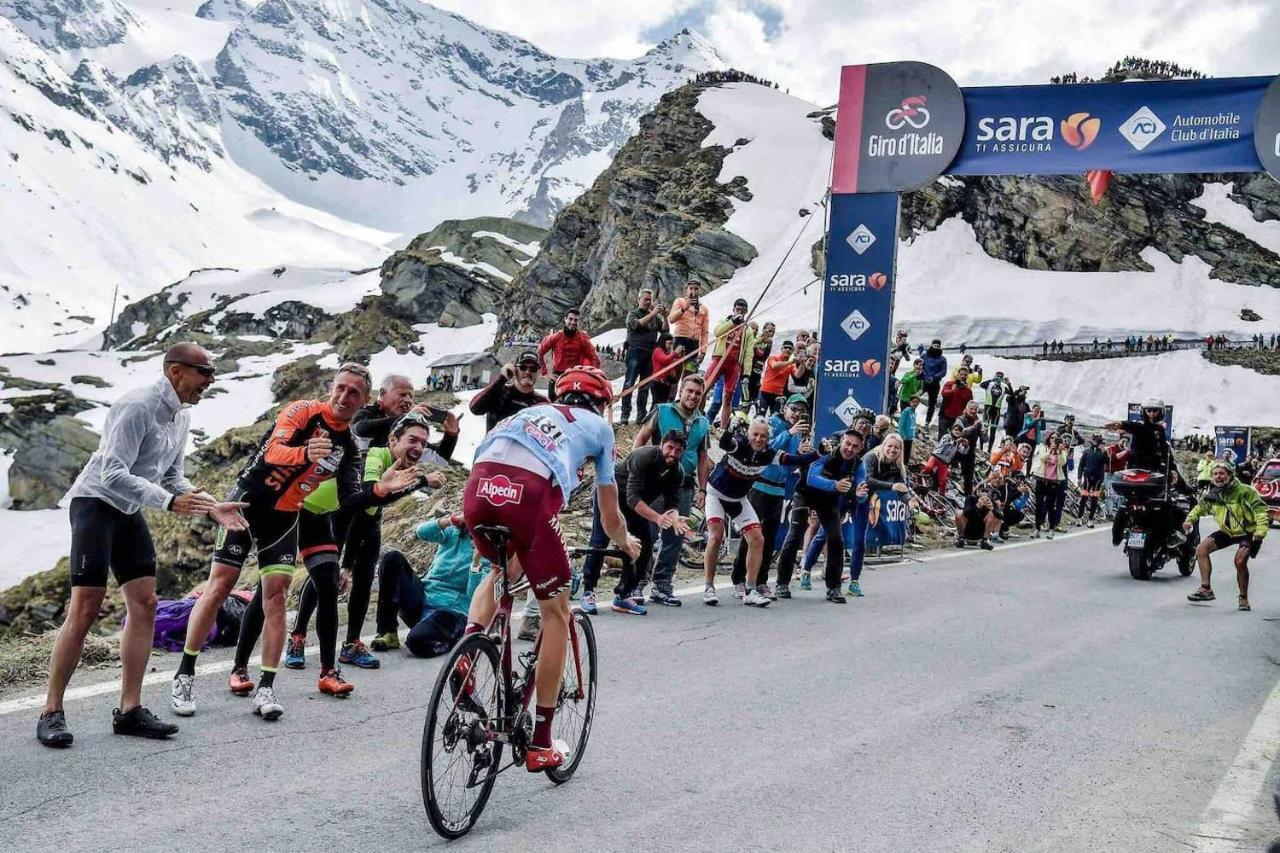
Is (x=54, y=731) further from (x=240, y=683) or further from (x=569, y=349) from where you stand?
(x=569, y=349)

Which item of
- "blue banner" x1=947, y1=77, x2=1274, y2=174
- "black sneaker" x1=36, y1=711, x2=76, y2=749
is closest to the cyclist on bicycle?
"black sneaker" x1=36, y1=711, x2=76, y2=749

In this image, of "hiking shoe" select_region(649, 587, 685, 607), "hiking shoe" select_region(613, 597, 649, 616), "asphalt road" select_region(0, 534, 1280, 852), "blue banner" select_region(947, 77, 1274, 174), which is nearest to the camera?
"asphalt road" select_region(0, 534, 1280, 852)

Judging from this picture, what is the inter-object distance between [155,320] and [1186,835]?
147 m

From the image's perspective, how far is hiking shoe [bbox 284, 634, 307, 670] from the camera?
267 inches

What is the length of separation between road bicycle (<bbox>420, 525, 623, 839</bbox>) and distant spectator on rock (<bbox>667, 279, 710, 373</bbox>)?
11582mm

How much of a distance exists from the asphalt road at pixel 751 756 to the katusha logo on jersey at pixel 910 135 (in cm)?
746

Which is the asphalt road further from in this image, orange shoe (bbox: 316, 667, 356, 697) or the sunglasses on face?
the sunglasses on face

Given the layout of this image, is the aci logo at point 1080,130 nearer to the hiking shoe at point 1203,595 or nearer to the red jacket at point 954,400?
the hiking shoe at point 1203,595

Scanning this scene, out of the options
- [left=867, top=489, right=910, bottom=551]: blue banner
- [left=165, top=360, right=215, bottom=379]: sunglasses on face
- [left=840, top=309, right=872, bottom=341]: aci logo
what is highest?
[left=840, top=309, right=872, bottom=341]: aci logo

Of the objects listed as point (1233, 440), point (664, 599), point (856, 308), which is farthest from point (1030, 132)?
point (1233, 440)

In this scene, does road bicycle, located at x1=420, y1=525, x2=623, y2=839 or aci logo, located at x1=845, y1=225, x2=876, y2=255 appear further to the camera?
aci logo, located at x1=845, y1=225, x2=876, y2=255

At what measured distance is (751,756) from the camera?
5469 mm

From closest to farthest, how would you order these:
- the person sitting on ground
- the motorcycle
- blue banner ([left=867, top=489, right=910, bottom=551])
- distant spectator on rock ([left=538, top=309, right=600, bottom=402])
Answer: the person sitting on ground, the motorcycle, distant spectator on rock ([left=538, top=309, right=600, bottom=402]), blue banner ([left=867, top=489, right=910, bottom=551])

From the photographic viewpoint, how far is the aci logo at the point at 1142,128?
531 inches
